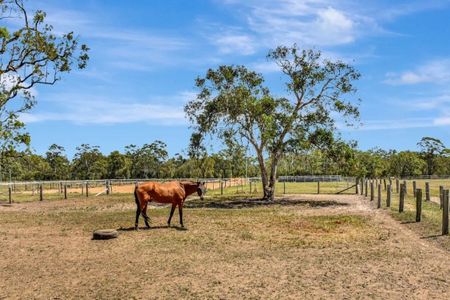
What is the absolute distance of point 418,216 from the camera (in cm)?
1827

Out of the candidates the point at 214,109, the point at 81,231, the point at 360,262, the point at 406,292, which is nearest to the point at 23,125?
the point at 214,109

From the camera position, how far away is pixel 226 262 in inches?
449

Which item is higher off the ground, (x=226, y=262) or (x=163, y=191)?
(x=163, y=191)

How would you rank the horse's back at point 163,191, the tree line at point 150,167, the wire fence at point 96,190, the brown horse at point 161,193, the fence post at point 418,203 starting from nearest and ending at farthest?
the brown horse at point 161,193 < the horse's back at point 163,191 < the fence post at point 418,203 < the wire fence at point 96,190 < the tree line at point 150,167

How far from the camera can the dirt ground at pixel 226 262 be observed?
29.6ft

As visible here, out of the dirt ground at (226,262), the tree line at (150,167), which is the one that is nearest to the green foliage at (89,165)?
the tree line at (150,167)

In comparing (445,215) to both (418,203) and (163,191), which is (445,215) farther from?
(163,191)

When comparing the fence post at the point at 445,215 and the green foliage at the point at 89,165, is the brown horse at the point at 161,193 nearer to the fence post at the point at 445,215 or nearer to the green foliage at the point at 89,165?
the fence post at the point at 445,215

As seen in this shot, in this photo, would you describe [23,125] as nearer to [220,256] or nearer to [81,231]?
[81,231]

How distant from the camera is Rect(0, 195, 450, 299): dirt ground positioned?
902 cm

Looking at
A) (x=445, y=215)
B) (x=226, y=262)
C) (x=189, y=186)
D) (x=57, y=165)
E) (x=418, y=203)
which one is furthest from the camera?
(x=57, y=165)

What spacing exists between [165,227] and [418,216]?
9425 mm

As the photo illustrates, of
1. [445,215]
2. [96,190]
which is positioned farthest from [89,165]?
[445,215]

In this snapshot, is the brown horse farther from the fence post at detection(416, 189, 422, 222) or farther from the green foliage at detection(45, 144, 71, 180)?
the green foliage at detection(45, 144, 71, 180)
